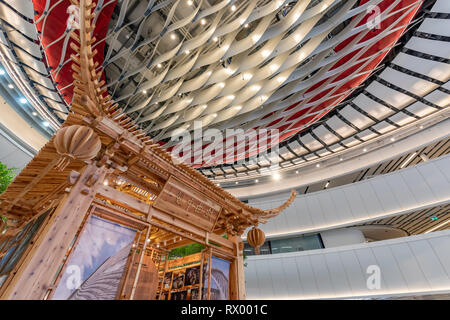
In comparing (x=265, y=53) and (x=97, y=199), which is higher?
(x=265, y=53)

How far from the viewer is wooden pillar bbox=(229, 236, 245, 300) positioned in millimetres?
4145

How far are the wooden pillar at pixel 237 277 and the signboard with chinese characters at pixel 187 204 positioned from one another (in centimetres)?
94

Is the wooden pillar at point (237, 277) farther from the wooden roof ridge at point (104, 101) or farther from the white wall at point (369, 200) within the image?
the white wall at point (369, 200)

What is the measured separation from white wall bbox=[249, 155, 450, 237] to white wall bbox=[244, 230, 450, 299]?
1585 millimetres

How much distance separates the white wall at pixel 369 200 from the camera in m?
8.88

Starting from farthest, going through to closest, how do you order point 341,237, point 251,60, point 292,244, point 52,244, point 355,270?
point 292,244
point 341,237
point 355,270
point 251,60
point 52,244

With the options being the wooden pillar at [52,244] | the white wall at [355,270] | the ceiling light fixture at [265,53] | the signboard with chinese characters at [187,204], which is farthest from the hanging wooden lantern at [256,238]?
the white wall at [355,270]

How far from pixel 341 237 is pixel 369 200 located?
2.34 m

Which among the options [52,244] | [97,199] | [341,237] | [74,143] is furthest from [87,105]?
[341,237]

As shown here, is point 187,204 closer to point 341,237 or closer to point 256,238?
point 256,238

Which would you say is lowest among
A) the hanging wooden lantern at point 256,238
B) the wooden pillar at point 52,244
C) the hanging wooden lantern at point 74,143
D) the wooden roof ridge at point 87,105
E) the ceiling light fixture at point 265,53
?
the wooden pillar at point 52,244

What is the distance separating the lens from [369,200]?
1020 centimetres
